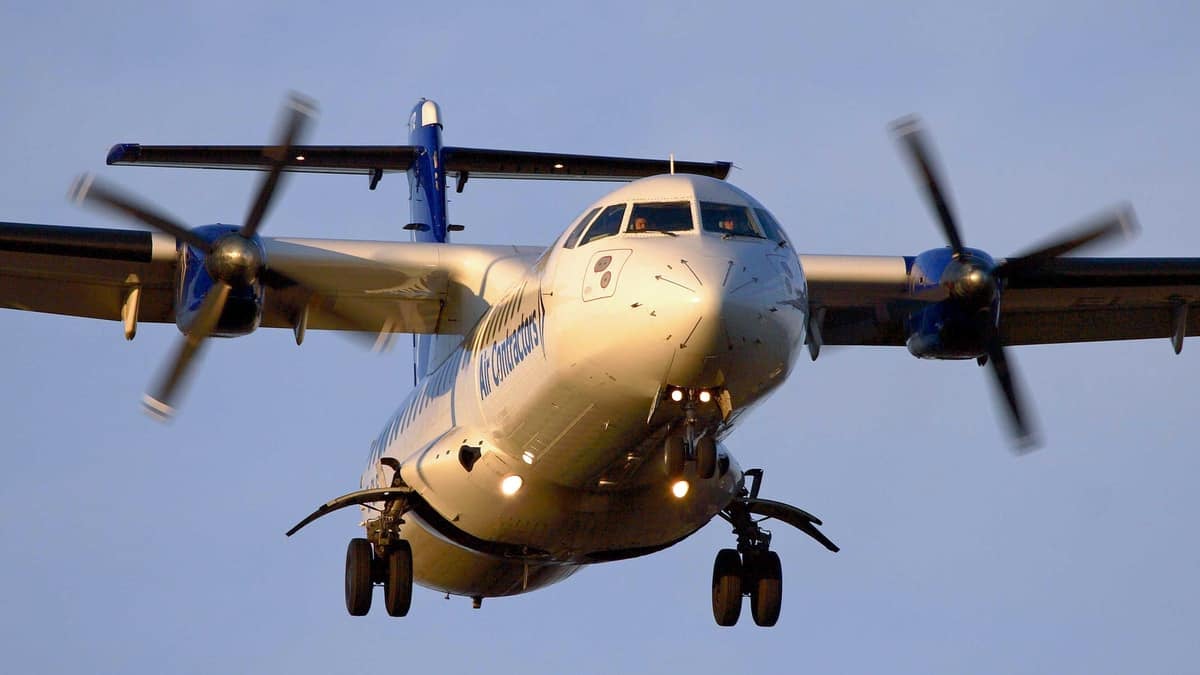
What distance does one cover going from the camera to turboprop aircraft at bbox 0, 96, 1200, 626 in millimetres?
12102

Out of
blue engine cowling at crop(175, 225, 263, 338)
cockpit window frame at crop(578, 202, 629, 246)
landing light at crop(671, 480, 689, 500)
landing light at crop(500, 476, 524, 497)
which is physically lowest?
landing light at crop(500, 476, 524, 497)

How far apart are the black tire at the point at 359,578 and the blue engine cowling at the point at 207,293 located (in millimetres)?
2101

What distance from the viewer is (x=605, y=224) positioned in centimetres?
1273

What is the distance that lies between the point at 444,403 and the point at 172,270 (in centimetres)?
276

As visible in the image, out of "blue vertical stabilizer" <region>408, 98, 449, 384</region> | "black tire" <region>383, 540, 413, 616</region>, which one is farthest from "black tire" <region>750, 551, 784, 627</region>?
"blue vertical stabilizer" <region>408, 98, 449, 384</region>

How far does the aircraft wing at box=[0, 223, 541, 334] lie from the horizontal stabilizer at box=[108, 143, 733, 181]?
5.48 feet

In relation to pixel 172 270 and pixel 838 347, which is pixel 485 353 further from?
pixel 838 347

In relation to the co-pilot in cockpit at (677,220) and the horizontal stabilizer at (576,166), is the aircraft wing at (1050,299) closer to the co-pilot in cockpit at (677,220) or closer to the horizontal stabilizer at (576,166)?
the horizontal stabilizer at (576,166)

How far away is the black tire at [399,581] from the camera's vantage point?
1555cm

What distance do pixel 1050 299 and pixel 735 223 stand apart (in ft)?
21.6

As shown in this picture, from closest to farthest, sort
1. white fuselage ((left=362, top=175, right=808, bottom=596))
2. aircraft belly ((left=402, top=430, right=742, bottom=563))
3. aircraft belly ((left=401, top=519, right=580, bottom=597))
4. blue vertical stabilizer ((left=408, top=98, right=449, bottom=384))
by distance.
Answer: white fuselage ((left=362, top=175, right=808, bottom=596)) → aircraft belly ((left=402, top=430, right=742, bottom=563)) → aircraft belly ((left=401, top=519, right=580, bottom=597)) → blue vertical stabilizer ((left=408, top=98, right=449, bottom=384))

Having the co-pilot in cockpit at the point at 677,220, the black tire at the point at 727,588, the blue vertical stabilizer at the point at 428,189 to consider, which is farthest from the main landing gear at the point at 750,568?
the blue vertical stabilizer at the point at 428,189

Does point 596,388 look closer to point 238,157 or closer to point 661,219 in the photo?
point 661,219

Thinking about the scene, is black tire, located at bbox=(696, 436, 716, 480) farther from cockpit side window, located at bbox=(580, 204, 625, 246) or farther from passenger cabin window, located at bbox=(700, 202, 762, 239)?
cockpit side window, located at bbox=(580, 204, 625, 246)
